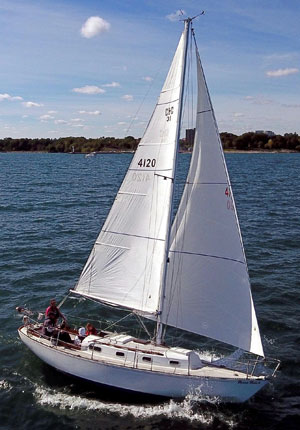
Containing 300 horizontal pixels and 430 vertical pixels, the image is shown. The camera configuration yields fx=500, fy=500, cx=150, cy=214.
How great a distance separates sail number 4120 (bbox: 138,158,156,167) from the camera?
65.9 feet

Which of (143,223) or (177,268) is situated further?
(143,223)

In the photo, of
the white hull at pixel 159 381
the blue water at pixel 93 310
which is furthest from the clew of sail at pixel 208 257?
the blue water at pixel 93 310

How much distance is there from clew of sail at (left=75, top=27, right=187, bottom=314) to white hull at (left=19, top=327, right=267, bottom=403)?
2.63 meters

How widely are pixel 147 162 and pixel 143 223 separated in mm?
2498

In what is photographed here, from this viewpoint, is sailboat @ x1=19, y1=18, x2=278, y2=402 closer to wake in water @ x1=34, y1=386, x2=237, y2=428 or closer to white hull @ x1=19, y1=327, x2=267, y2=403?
white hull @ x1=19, y1=327, x2=267, y2=403

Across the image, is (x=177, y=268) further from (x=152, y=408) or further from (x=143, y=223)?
(x=152, y=408)

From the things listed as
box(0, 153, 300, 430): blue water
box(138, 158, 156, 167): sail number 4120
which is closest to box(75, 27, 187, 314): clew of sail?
box(138, 158, 156, 167): sail number 4120

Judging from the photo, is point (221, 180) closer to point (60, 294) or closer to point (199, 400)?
point (199, 400)

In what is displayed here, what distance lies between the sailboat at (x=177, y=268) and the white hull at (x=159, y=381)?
42mm

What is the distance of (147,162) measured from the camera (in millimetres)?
20250

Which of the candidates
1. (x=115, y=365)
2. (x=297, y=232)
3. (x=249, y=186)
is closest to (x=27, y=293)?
(x=115, y=365)

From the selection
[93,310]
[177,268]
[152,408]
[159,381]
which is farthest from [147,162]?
[93,310]

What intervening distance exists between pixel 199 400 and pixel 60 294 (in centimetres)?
1335

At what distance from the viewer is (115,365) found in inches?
768
